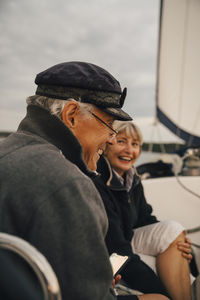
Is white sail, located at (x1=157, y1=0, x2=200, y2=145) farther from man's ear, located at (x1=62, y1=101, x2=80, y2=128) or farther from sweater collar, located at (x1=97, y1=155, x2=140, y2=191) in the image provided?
man's ear, located at (x1=62, y1=101, x2=80, y2=128)

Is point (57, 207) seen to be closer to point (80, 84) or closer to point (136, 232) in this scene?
point (80, 84)

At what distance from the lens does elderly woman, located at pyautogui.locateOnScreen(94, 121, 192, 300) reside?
5.01ft

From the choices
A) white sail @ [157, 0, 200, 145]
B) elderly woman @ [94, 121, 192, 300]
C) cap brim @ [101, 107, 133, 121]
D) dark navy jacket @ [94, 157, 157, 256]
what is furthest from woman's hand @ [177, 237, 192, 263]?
white sail @ [157, 0, 200, 145]

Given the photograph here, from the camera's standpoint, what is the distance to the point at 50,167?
0.68 m

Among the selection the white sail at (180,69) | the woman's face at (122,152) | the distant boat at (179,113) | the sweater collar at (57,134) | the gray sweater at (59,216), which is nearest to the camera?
the gray sweater at (59,216)

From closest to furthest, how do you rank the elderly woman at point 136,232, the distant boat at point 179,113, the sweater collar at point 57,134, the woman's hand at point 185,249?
the sweater collar at point 57,134
the elderly woman at point 136,232
the woman's hand at point 185,249
the distant boat at point 179,113

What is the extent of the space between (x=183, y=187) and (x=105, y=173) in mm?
1618

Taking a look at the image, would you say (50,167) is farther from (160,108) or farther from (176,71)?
(160,108)

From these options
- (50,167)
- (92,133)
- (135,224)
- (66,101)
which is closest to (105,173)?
(135,224)

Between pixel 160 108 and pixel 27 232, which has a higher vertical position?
pixel 27 232

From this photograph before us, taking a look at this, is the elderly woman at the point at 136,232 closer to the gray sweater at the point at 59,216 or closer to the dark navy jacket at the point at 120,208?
the dark navy jacket at the point at 120,208

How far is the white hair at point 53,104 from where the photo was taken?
2.97ft


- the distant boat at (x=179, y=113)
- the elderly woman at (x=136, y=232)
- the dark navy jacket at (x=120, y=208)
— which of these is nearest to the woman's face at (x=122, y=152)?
the elderly woman at (x=136, y=232)

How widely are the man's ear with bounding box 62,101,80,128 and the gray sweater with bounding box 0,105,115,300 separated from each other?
24 cm
